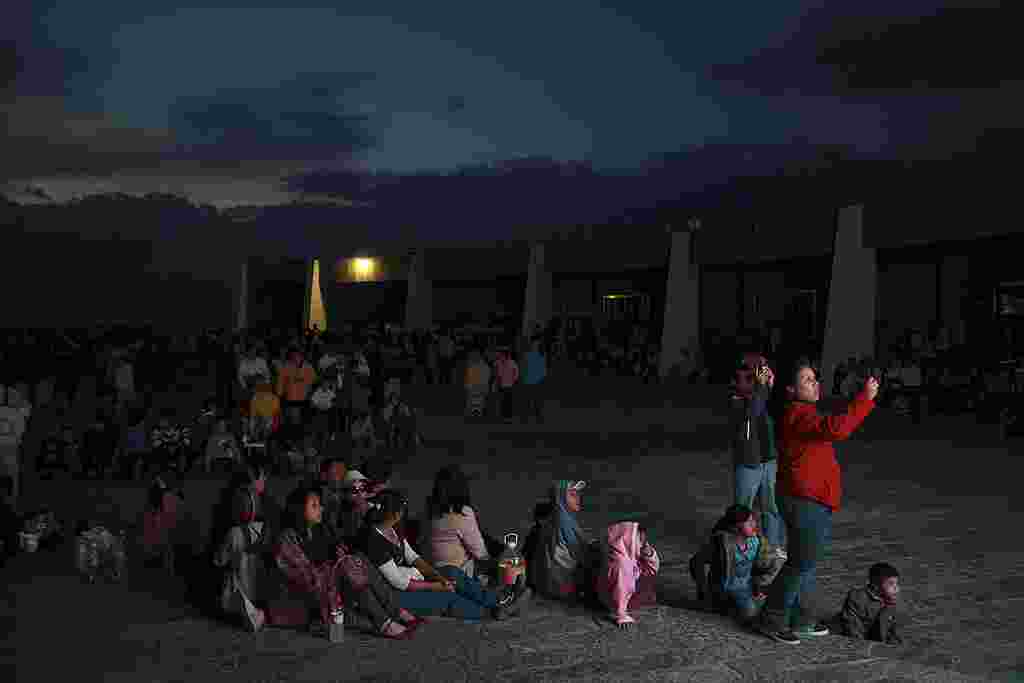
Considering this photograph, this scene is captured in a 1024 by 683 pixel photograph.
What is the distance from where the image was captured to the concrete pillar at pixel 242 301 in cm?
3406

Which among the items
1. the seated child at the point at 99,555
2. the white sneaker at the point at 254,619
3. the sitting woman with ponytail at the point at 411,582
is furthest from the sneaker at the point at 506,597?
the seated child at the point at 99,555

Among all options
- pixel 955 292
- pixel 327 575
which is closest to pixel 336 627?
pixel 327 575

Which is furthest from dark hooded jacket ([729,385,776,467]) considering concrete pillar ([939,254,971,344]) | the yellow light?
the yellow light

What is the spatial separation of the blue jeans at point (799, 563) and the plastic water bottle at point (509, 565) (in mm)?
1527

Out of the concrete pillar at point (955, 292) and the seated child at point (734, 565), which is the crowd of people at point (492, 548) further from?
the concrete pillar at point (955, 292)

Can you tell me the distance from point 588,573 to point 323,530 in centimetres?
171

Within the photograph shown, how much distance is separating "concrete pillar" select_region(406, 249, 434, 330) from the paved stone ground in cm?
2126

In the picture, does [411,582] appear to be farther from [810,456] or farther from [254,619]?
[810,456]

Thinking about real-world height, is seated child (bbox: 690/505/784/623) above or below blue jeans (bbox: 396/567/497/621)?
above

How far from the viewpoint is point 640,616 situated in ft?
19.0

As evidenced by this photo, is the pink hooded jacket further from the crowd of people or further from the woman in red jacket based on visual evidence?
the woman in red jacket

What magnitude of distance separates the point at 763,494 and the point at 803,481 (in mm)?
2133

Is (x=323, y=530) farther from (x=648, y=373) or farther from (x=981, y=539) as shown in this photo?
(x=648, y=373)

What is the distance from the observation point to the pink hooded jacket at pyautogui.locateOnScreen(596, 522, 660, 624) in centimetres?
567
